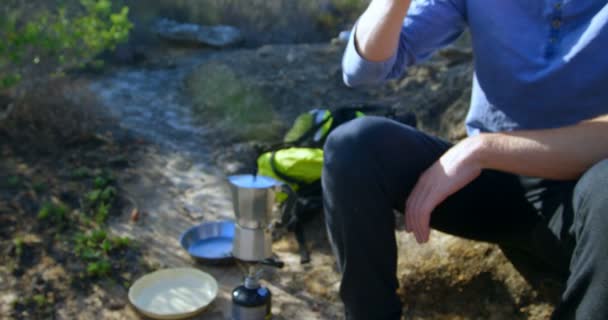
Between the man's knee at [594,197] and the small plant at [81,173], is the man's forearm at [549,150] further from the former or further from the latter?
the small plant at [81,173]

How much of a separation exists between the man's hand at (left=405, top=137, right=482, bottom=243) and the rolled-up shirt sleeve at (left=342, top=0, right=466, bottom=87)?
1.27 feet

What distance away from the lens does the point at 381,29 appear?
1.76 meters

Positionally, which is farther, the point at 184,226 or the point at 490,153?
the point at 184,226

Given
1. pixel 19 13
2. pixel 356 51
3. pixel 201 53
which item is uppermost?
pixel 356 51

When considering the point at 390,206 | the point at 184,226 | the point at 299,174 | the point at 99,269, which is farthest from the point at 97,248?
the point at 390,206

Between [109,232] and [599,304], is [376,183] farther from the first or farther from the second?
[109,232]

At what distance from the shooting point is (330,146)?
171 cm

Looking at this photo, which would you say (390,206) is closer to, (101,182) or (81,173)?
(101,182)

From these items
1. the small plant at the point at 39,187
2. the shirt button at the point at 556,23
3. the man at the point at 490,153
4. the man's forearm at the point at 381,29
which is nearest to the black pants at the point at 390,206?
the man at the point at 490,153

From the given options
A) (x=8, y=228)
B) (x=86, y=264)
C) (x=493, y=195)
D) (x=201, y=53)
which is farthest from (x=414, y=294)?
(x=201, y=53)

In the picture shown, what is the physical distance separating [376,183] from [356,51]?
0.47 meters

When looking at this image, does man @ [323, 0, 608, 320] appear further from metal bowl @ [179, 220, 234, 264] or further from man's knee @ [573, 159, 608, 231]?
metal bowl @ [179, 220, 234, 264]

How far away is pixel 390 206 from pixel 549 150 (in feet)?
1.48

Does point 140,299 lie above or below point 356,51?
below
